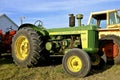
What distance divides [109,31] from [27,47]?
351 centimetres

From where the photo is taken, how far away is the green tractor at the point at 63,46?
8.75 meters

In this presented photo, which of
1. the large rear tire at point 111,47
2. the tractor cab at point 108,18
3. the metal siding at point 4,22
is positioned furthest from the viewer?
the metal siding at point 4,22

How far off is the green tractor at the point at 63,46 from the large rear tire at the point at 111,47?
3.07 feet

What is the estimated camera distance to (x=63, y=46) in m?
10.0

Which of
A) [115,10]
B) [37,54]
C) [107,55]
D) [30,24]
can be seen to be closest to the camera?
[37,54]

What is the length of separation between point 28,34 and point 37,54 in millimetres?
776

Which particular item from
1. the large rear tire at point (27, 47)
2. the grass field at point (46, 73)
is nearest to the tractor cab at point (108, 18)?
the grass field at point (46, 73)

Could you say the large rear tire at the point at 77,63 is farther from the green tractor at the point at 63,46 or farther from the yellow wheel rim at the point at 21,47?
the yellow wheel rim at the point at 21,47

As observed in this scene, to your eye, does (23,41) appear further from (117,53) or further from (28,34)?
(117,53)

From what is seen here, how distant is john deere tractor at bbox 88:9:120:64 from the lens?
10781mm

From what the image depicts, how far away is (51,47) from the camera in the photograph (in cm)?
992

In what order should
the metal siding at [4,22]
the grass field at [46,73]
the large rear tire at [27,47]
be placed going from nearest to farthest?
the grass field at [46,73]
the large rear tire at [27,47]
the metal siding at [4,22]

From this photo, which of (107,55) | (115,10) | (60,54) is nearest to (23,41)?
(60,54)

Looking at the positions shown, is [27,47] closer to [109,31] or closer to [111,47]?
[111,47]
